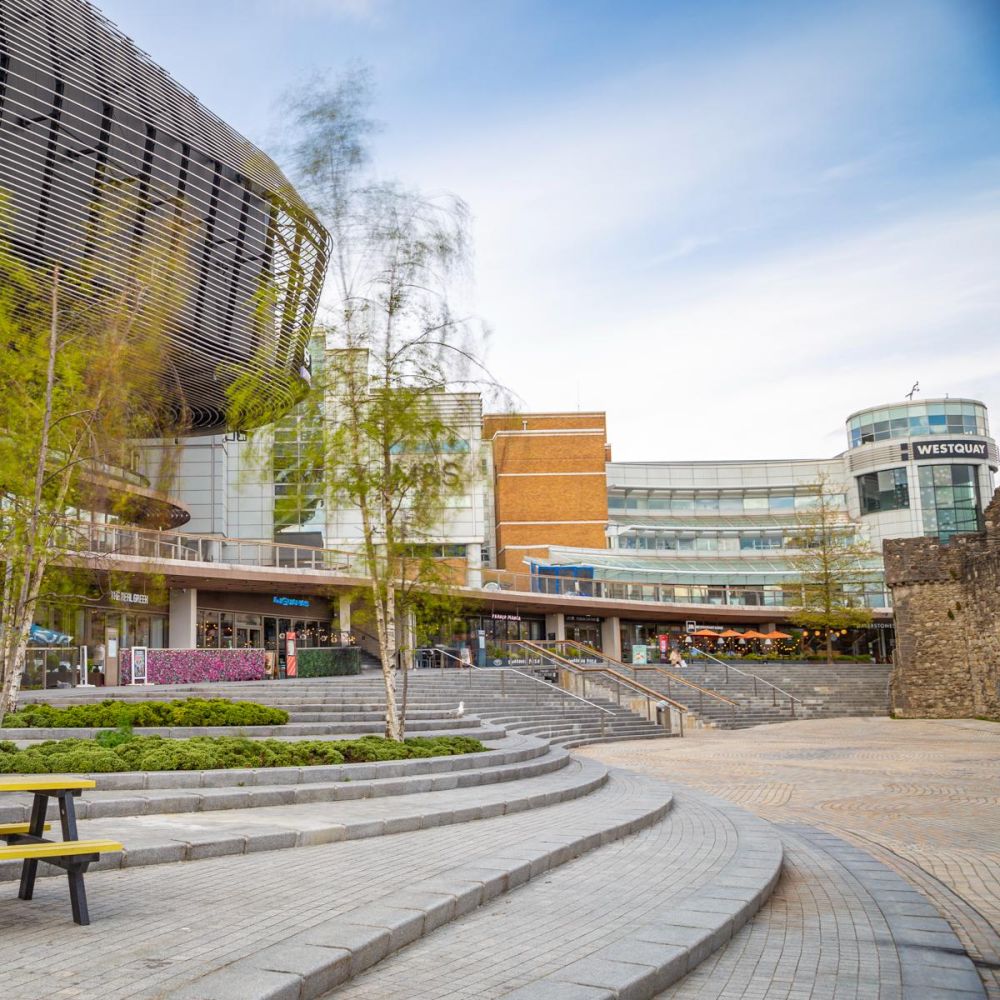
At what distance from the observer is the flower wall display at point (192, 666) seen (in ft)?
92.4

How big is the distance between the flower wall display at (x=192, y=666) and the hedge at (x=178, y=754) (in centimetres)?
1664

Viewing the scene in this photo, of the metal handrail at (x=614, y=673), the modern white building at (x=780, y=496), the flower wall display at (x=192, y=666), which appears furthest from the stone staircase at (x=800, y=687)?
the modern white building at (x=780, y=496)

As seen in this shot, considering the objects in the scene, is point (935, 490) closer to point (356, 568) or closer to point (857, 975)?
point (356, 568)

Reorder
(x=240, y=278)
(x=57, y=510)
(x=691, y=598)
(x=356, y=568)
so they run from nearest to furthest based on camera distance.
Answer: (x=57, y=510) < (x=356, y=568) < (x=240, y=278) < (x=691, y=598)

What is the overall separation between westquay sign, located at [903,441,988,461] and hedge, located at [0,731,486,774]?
71998mm

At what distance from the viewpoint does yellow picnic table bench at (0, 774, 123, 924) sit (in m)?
5.20

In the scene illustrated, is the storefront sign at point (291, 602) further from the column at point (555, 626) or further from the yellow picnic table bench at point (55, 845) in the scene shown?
the yellow picnic table bench at point (55, 845)

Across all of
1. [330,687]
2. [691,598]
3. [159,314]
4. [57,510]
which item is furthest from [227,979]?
[691,598]

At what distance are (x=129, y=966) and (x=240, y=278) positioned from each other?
124 ft

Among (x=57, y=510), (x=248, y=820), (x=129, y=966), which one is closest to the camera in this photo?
(x=129, y=966)

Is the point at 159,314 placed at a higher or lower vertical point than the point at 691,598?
higher

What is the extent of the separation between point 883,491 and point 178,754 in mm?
76360

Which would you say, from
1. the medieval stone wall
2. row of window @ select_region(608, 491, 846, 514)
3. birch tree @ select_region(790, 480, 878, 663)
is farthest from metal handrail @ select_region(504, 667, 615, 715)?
row of window @ select_region(608, 491, 846, 514)

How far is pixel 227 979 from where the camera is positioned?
4328mm
